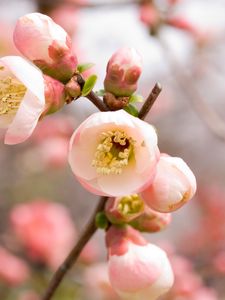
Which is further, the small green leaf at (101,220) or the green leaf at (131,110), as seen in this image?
the small green leaf at (101,220)

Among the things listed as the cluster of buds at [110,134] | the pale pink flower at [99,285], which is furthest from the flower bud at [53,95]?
the pale pink flower at [99,285]

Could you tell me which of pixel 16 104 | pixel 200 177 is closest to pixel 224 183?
pixel 200 177

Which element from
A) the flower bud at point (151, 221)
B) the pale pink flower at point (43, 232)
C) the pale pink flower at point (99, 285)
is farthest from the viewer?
the pale pink flower at point (43, 232)

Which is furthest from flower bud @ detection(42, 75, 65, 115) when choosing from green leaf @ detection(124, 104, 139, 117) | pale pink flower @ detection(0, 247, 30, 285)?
pale pink flower @ detection(0, 247, 30, 285)

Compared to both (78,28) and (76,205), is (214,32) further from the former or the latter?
(76,205)

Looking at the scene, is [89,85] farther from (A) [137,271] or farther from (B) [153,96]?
(A) [137,271]

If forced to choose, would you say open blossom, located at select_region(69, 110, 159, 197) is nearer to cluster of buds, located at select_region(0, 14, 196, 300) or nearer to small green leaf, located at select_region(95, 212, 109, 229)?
cluster of buds, located at select_region(0, 14, 196, 300)

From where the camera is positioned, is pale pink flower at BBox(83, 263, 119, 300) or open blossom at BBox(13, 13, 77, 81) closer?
open blossom at BBox(13, 13, 77, 81)

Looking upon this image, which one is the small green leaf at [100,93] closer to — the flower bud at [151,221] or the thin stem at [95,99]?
the thin stem at [95,99]
